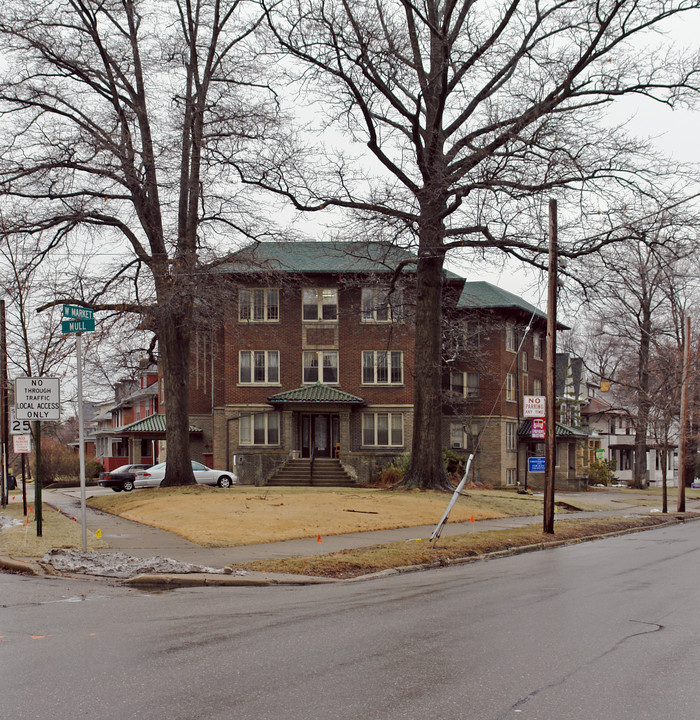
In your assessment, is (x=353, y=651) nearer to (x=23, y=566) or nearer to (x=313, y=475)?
(x=23, y=566)

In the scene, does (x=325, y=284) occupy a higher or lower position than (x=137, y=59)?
lower

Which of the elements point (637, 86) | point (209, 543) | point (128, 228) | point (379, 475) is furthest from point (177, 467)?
point (637, 86)

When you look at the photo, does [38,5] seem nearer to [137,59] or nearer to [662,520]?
[137,59]

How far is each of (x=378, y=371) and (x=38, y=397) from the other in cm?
2909

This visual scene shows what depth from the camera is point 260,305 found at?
4366cm

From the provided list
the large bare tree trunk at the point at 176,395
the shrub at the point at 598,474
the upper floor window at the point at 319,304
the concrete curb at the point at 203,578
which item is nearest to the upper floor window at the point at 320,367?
the upper floor window at the point at 319,304

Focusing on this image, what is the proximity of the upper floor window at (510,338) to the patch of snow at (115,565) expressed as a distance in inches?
1395

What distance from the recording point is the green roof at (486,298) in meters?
45.9

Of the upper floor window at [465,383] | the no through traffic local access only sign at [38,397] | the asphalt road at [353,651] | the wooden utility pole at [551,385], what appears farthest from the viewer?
the upper floor window at [465,383]

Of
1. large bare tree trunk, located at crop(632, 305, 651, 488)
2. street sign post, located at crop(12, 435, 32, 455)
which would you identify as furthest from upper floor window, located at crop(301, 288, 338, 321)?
street sign post, located at crop(12, 435, 32, 455)

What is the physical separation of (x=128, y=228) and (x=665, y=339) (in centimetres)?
3652

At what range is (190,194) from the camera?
31312mm

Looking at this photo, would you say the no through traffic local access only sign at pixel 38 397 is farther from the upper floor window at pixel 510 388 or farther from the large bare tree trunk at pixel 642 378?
the upper floor window at pixel 510 388

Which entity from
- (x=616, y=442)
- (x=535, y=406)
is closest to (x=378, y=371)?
(x=535, y=406)
